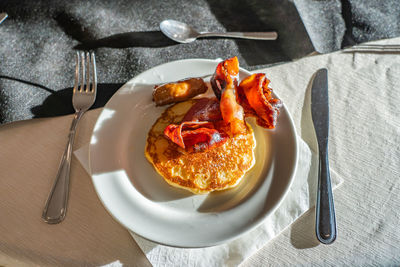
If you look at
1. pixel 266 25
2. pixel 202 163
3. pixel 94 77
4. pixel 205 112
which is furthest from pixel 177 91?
pixel 266 25

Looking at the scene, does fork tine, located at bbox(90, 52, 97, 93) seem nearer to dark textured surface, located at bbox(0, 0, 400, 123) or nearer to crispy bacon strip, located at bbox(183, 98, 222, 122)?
dark textured surface, located at bbox(0, 0, 400, 123)

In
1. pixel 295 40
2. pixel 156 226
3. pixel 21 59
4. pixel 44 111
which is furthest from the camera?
pixel 295 40

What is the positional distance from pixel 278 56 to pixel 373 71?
393 mm

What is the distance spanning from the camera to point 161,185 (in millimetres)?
875

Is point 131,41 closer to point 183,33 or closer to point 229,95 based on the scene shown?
point 183,33

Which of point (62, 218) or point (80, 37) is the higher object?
point (80, 37)

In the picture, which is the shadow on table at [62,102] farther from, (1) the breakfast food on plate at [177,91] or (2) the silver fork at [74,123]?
(1) the breakfast food on plate at [177,91]

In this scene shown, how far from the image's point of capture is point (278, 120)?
0.95 meters

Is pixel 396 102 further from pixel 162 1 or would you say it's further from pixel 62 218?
pixel 62 218

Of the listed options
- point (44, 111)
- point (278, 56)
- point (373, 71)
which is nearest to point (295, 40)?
point (278, 56)

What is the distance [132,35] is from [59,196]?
761 millimetres

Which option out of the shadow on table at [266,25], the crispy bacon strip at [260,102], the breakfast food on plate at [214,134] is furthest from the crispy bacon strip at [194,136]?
the shadow on table at [266,25]

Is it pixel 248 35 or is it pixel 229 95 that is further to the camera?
pixel 248 35

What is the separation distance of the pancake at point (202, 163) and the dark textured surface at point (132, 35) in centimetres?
33
